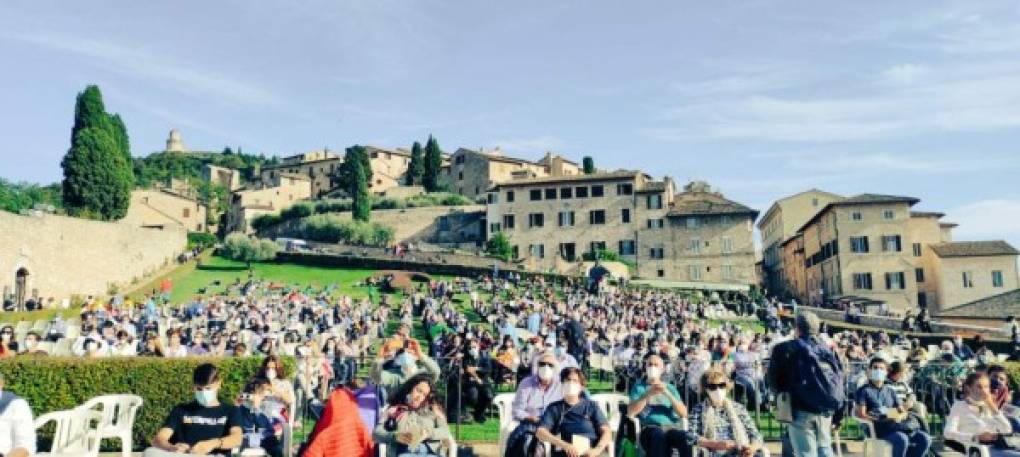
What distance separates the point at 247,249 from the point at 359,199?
2069cm

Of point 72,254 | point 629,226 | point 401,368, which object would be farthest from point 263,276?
point 401,368

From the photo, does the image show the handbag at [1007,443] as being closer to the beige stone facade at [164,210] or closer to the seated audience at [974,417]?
the seated audience at [974,417]

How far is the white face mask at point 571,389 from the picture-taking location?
7.40 meters

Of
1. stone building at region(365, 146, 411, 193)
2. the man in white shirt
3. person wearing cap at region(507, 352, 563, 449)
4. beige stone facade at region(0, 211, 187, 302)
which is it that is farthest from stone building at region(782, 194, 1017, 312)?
stone building at region(365, 146, 411, 193)

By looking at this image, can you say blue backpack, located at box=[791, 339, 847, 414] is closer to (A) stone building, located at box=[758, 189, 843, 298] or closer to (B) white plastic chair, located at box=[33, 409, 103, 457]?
(B) white plastic chair, located at box=[33, 409, 103, 457]

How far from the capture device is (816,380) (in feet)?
23.2

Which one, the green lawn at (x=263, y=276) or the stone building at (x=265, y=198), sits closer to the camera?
the green lawn at (x=263, y=276)

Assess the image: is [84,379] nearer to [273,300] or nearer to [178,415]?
[178,415]

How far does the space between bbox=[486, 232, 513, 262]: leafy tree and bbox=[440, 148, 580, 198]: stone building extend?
61.5ft

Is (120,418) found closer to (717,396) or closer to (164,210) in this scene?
(717,396)

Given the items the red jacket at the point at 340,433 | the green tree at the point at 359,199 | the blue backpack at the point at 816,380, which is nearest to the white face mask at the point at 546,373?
the red jacket at the point at 340,433

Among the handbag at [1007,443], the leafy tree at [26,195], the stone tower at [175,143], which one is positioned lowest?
the handbag at [1007,443]

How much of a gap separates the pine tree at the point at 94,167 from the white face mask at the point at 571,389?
2190 inches

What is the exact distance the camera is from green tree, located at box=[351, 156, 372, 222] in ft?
254
